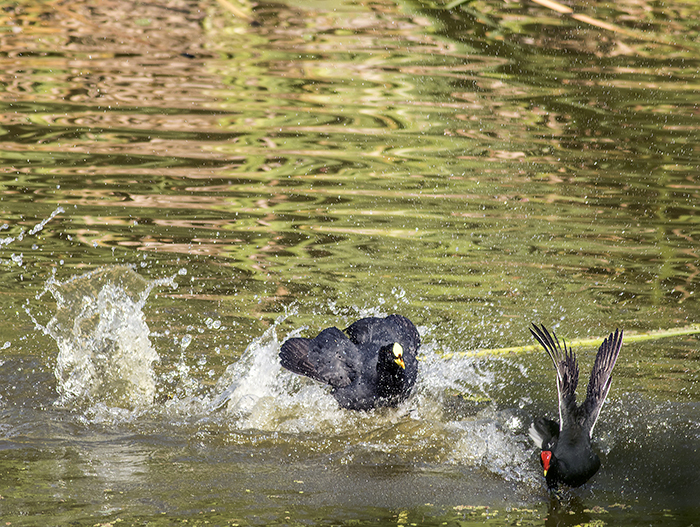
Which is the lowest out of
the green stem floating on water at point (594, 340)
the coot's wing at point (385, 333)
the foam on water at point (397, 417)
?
the foam on water at point (397, 417)

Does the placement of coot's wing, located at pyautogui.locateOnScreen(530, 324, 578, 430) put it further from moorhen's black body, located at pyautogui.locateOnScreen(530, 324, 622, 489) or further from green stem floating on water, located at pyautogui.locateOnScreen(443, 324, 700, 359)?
green stem floating on water, located at pyautogui.locateOnScreen(443, 324, 700, 359)

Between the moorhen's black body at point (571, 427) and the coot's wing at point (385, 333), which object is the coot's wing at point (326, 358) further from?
the moorhen's black body at point (571, 427)

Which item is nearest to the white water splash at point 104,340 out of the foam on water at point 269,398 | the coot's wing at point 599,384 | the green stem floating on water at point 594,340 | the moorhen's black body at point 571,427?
the foam on water at point 269,398

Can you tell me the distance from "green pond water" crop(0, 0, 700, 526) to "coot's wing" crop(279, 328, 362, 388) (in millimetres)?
187

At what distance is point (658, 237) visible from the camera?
275 inches

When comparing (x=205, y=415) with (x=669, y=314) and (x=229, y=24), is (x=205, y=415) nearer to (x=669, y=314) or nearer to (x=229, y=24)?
(x=669, y=314)

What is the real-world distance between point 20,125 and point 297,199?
11.4 ft

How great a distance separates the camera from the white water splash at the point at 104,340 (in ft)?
15.1

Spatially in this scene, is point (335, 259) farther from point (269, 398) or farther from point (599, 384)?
point (599, 384)

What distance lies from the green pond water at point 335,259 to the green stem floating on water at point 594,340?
5 centimetres

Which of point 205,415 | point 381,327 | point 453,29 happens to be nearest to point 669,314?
point 381,327

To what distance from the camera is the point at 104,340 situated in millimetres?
4879

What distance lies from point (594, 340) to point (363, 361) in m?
1.42

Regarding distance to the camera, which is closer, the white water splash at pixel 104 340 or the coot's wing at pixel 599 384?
the coot's wing at pixel 599 384
